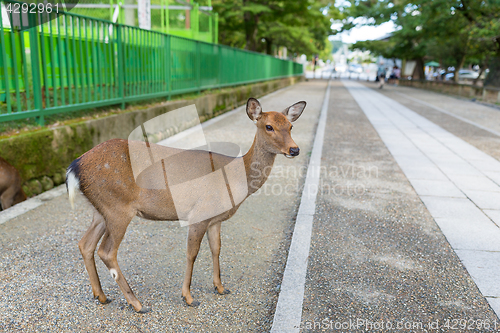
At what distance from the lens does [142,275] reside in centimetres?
330

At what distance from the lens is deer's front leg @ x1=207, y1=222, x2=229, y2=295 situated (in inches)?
117

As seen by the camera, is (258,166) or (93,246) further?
(258,166)

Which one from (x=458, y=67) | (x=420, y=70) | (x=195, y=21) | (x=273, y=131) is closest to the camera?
(x=273, y=131)

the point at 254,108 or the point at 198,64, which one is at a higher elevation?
the point at 198,64

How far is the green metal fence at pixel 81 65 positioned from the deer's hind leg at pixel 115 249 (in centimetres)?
296

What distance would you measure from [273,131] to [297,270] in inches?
49.0

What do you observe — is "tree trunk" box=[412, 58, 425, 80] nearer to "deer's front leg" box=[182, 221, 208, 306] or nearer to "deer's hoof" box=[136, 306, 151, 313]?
"deer's front leg" box=[182, 221, 208, 306]

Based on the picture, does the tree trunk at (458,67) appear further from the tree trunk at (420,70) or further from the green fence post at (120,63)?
the green fence post at (120,63)

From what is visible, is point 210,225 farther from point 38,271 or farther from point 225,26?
point 225,26

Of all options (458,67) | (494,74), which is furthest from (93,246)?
(458,67)

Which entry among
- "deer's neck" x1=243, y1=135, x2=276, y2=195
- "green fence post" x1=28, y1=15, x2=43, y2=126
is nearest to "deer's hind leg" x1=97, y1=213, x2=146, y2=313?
"deer's neck" x1=243, y1=135, x2=276, y2=195

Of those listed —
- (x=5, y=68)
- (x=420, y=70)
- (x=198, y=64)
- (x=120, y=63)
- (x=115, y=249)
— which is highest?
(x=420, y=70)

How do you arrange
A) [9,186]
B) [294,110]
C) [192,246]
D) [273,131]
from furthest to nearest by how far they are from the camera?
[9,186], [294,110], [273,131], [192,246]

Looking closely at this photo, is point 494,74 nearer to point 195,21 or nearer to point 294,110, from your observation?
point 195,21
